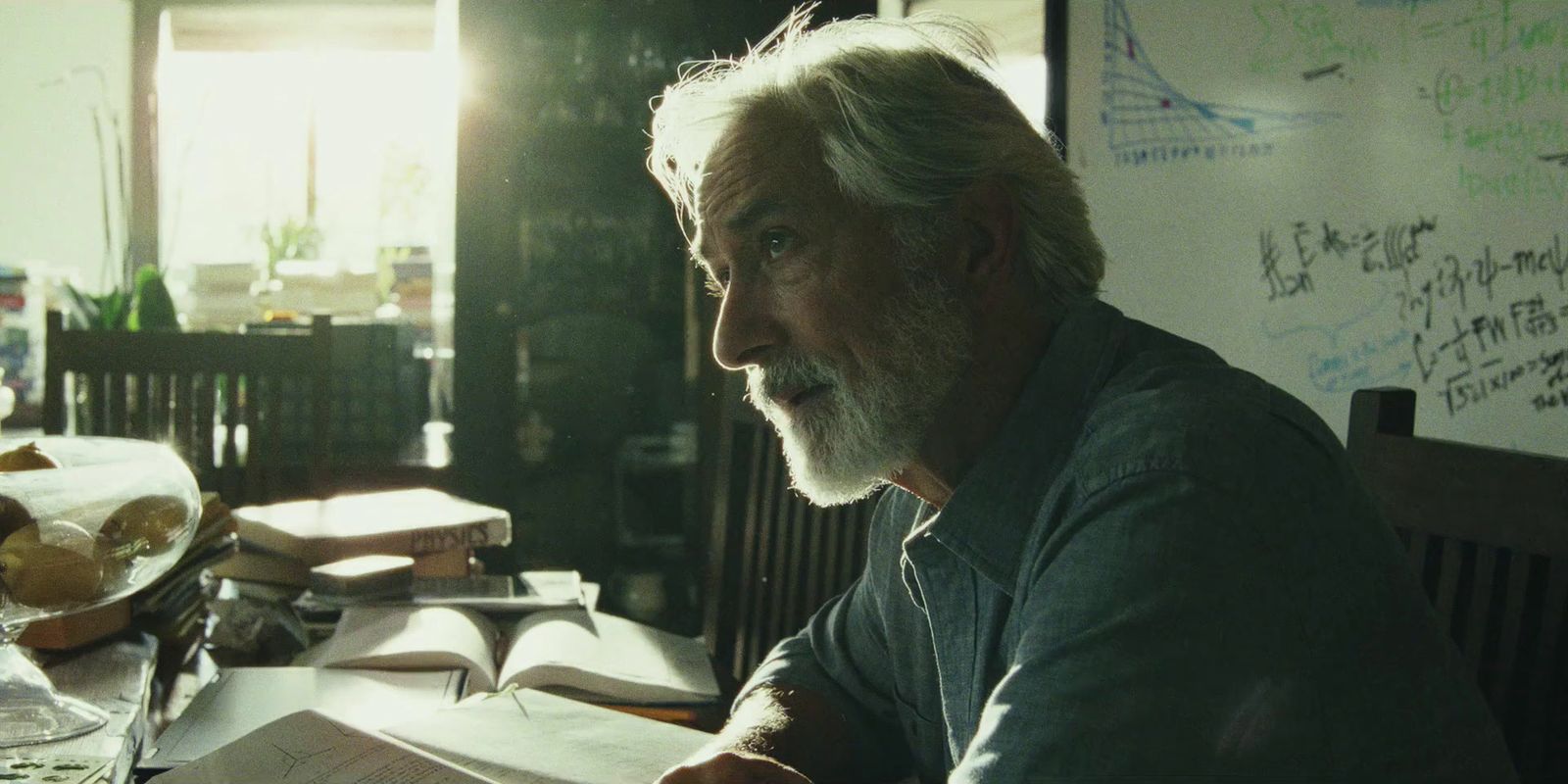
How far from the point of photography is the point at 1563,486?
821 mm

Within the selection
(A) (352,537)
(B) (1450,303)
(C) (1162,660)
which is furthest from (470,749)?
(B) (1450,303)

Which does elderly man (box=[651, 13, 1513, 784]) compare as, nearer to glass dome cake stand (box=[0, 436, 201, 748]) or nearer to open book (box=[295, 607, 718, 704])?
open book (box=[295, 607, 718, 704])

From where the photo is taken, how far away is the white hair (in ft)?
3.01

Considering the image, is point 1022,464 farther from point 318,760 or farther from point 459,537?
point 459,537

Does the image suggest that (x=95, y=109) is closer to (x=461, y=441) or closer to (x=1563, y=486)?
(x=461, y=441)

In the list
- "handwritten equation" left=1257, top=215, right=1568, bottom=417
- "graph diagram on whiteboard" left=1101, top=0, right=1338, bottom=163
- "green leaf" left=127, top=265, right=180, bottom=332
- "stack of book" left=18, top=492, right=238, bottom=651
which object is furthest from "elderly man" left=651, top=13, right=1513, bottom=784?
"green leaf" left=127, top=265, right=180, bottom=332

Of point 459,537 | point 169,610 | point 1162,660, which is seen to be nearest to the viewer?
point 1162,660

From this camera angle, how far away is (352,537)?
147 cm

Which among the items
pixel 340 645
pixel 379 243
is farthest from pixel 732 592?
pixel 379 243

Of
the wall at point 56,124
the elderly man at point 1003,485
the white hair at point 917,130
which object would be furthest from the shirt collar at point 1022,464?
the wall at point 56,124

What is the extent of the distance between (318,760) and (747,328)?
40 cm

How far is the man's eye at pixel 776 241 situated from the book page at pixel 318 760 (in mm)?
405

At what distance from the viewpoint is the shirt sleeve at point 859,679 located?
3.67ft

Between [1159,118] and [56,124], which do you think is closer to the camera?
[1159,118]
